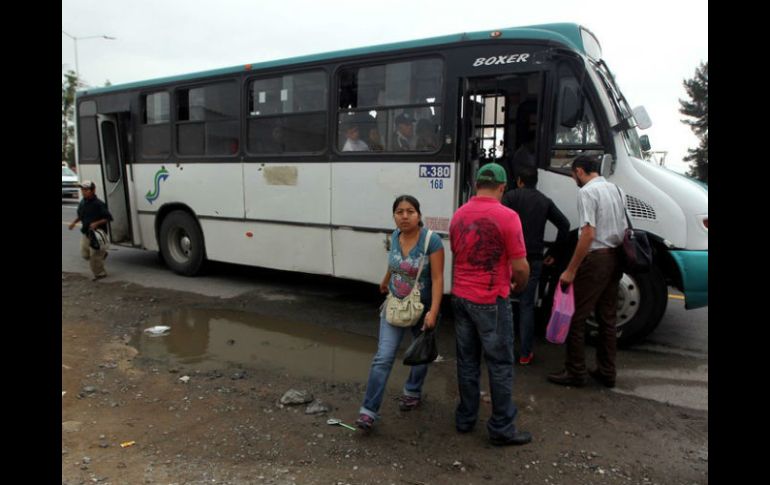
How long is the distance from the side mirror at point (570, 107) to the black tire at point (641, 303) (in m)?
1.52

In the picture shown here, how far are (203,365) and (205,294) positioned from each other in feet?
8.87

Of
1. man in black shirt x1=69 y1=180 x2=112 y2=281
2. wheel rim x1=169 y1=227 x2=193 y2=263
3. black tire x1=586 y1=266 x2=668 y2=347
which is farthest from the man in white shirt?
man in black shirt x1=69 y1=180 x2=112 y2=281

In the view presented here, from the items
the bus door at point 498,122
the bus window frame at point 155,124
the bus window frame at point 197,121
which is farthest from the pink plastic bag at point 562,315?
the bus window frame at point 155,124

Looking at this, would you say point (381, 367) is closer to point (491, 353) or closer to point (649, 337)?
point (491, 353)

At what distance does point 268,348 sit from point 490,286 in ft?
9.22

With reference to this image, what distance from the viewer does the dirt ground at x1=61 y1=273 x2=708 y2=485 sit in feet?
10.1

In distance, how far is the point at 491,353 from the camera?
131 inches

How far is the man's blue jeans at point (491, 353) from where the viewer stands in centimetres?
332

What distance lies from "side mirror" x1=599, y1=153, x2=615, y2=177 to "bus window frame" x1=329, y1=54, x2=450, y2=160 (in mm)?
1490

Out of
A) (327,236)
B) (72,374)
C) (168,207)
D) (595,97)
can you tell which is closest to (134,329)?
(72,374)

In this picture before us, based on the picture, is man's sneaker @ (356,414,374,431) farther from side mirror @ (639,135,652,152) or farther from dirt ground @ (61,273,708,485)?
side mirror @ (639,135,652,152)

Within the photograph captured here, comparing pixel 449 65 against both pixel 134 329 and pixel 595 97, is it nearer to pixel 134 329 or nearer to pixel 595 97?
pixel 595 97
